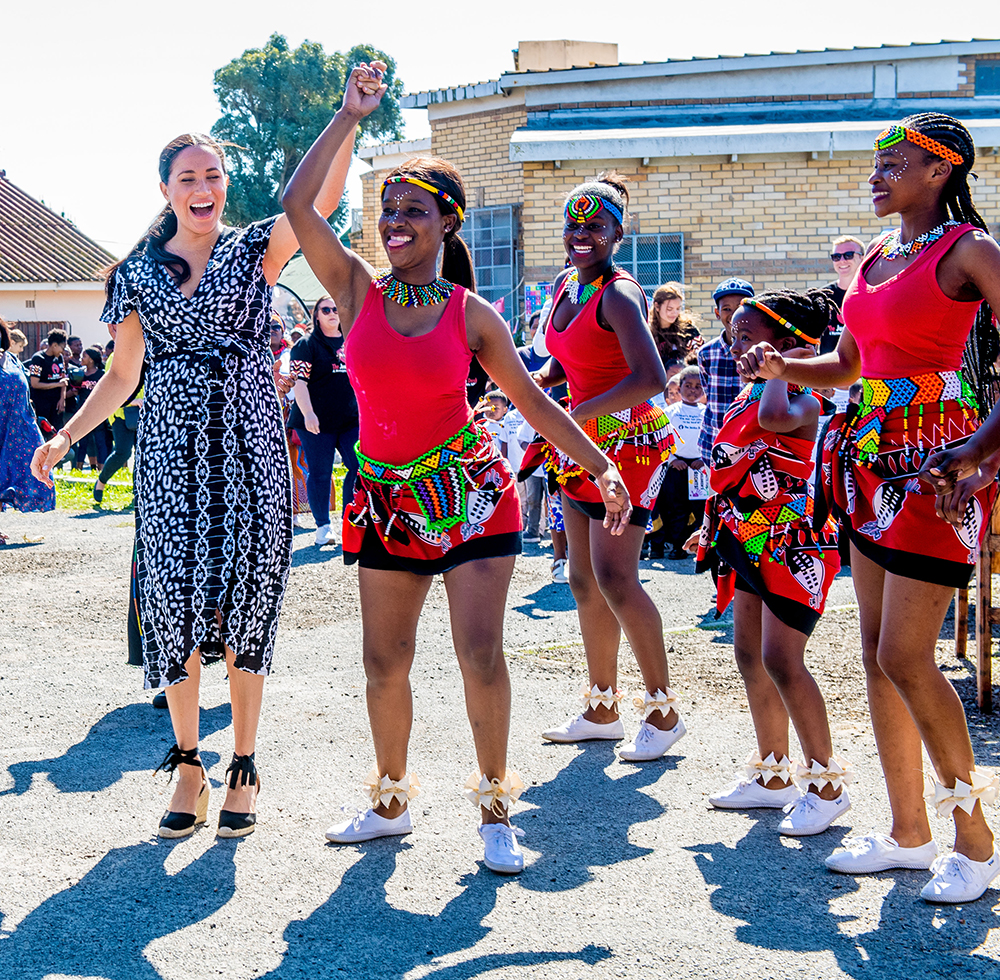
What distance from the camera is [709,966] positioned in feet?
9.88

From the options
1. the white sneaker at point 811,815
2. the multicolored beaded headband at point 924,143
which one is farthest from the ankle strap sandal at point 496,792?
the multicolored beaded headband at point 924,143

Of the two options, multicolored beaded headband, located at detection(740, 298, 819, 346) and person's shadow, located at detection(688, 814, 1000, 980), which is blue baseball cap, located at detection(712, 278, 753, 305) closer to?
multicolored beaded headband, located at detection(740, 298, 819, 346)

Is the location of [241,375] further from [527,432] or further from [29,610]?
[527,432]

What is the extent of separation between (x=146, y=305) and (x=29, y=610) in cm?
497

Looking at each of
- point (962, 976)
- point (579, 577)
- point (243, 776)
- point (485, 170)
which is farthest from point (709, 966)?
point (485, 170)

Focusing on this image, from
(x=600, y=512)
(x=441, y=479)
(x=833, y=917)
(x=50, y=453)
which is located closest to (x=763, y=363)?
(x=441, y=479)

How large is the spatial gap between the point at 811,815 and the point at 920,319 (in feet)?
5.70

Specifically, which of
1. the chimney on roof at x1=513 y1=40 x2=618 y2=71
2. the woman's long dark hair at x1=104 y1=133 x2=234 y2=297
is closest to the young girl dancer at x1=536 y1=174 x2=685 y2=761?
the woman's long dark hair at x1=104 y1=133 x2=234 y2=297

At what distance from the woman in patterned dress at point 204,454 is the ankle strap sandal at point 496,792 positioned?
0.85 metres

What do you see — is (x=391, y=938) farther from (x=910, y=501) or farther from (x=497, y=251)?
(x=497, y=251)

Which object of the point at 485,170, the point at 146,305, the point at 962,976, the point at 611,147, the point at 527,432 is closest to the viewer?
the point at 962,976

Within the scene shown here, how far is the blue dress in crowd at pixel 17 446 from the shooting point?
11.4 metres

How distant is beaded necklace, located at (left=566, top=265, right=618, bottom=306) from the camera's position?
4887mm

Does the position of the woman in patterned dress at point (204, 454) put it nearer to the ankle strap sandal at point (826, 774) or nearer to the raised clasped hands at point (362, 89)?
the raised clasped hands at point (362, 89)
